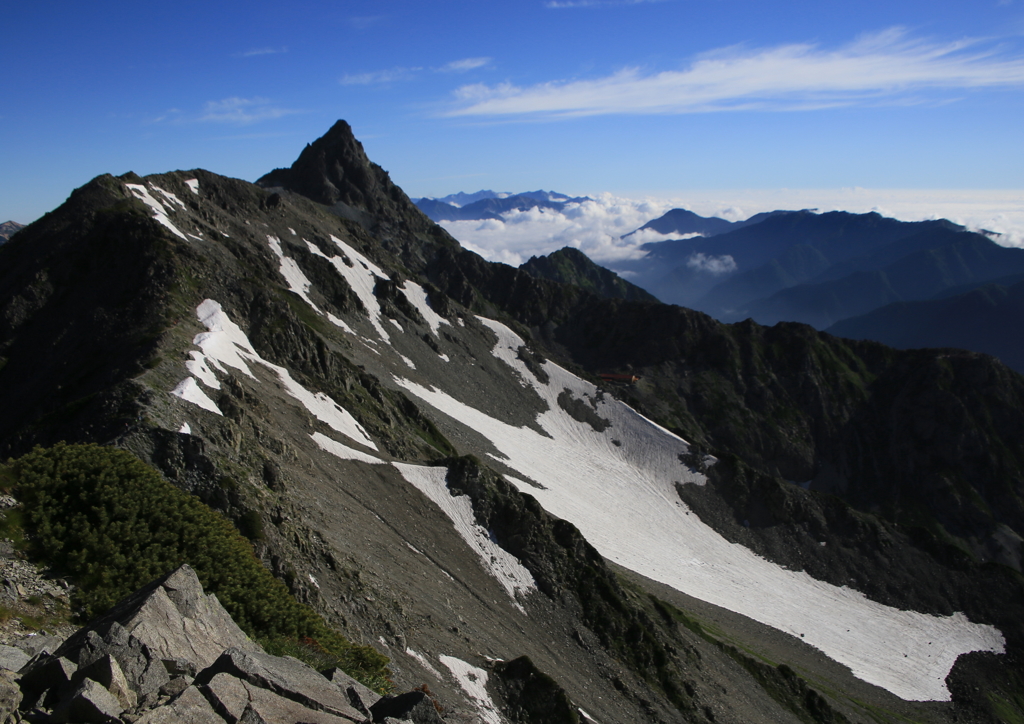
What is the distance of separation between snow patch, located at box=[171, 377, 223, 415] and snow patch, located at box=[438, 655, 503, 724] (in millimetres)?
21896

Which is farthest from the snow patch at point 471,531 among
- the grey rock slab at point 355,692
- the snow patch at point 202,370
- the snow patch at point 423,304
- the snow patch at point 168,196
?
the snow patch at point 168,196

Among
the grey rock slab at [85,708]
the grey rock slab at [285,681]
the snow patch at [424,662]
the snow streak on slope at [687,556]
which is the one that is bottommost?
the snow streak on slope at [687,556]

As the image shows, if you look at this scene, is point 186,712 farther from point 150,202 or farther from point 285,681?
point 150,202

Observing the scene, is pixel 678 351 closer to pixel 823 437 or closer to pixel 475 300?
pixel 823 437

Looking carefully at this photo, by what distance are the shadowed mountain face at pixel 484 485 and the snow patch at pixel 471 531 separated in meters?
0.21

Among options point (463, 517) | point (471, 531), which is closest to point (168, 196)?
point (463, 517)

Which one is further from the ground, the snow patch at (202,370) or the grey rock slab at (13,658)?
the snow patch at (202,370)

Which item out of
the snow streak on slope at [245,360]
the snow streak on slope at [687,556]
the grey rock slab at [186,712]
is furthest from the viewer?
the snow streak on slope at [687,556]

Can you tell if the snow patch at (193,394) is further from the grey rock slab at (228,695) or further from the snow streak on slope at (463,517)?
the grey rock slab at (228,695)

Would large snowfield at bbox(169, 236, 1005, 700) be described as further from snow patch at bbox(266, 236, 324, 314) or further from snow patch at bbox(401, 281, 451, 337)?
snow patch at bbox(401, 281, 451, 337)

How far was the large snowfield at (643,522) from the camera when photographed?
2406 inches

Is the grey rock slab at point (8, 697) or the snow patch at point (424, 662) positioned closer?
the grey rock slab at point (8, 697)

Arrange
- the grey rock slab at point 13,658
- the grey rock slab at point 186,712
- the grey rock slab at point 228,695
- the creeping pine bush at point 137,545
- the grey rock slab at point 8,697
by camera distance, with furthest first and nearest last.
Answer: the creeping pine bush at point 137,545 → the grey rock slab at point 13,658 → the grey rock slab at point 228,695 → the grey rock slab at point 186,712 → the grey rock slab at point 8,697

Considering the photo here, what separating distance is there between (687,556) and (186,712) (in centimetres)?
8571
